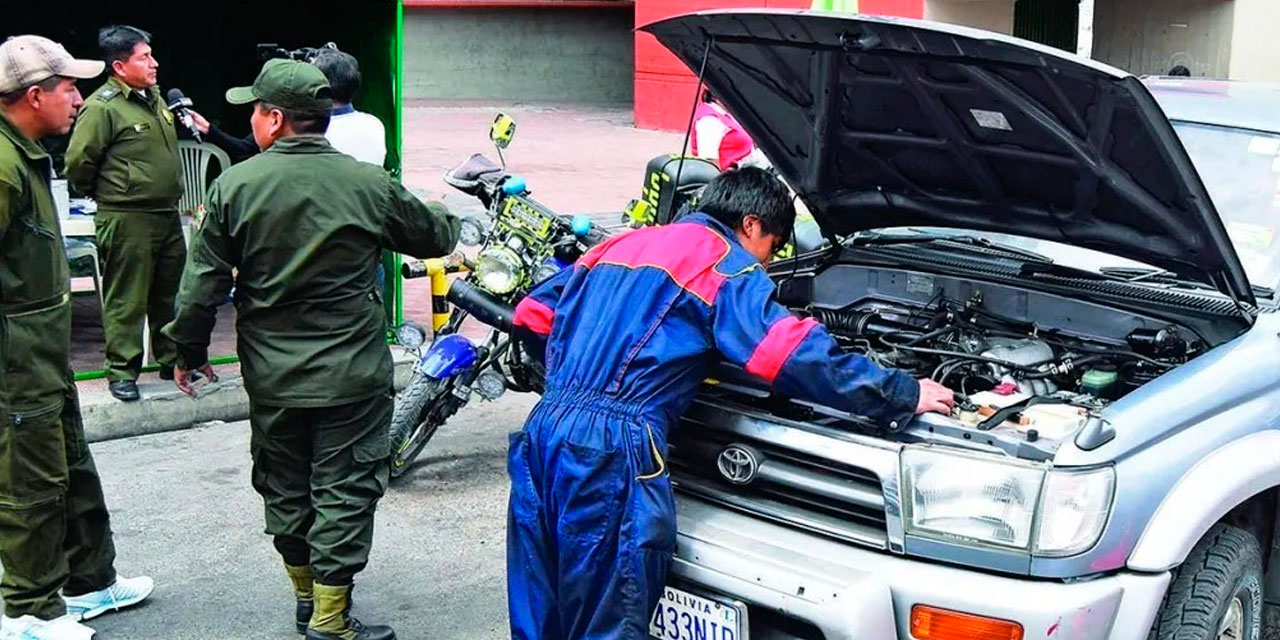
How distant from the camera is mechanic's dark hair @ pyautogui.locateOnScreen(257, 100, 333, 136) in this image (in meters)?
4.27

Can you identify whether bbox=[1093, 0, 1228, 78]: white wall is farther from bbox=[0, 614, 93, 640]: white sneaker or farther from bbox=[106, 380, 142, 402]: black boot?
bbox=[0, 614, 93, 640]: white sneaker

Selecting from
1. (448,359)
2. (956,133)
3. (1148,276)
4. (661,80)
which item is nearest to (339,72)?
(448,359)

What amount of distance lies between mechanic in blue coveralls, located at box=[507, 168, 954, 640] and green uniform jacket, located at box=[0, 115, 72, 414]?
1.54 metres

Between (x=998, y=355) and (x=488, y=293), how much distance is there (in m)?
2.31

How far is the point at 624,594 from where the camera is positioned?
3.49 meters

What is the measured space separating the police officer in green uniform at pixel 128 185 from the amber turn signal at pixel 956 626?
15.2ft

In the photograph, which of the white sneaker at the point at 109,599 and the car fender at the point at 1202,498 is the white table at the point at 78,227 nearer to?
the white sneaker at the point at 109,599

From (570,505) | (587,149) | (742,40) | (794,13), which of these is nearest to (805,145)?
(742,40)

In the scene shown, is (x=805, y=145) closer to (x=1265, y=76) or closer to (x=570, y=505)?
(x=570, y=505)

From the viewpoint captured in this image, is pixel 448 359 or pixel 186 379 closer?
pixel 448 359

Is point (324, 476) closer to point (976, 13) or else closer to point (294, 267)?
point (294, 267)

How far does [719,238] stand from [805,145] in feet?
4.02

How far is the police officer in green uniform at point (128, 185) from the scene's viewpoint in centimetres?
657

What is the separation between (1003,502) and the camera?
10.7 feet
